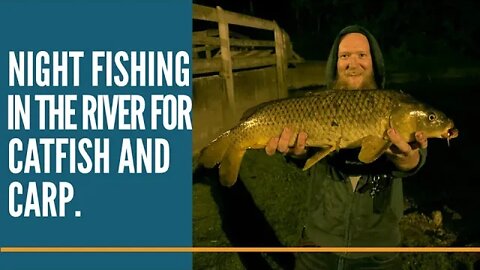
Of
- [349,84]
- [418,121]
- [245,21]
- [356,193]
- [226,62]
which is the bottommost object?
[356,193]

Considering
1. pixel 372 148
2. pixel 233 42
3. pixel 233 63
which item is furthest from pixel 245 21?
pixel 372 148

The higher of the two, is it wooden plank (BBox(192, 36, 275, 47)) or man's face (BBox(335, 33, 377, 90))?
wooden plank (BBox(192, 36, 275, 47))

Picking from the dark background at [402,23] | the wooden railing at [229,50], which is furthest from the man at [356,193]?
the dark background at [402,23]

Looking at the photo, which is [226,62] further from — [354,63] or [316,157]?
[316,157]

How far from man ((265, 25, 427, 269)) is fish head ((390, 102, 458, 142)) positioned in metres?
0.04

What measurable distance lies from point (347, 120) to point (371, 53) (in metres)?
0.32

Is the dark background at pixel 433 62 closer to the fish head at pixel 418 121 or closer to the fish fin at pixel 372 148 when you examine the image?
the fish head at pixel 418 121

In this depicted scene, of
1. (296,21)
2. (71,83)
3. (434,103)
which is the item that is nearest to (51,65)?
(71,83)

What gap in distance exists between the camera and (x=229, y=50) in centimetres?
691

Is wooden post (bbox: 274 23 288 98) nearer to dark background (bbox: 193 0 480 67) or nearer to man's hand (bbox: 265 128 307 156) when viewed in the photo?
dark background (bbox: 193 0 480 67)

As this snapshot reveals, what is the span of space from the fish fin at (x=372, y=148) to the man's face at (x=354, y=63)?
28 cm

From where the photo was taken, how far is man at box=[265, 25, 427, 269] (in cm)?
252

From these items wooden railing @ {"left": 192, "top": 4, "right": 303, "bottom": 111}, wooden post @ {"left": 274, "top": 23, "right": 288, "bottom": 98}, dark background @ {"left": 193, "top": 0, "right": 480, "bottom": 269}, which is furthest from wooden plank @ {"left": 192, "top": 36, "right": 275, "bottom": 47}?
dark background @ {"left": 193, "top": 0, "right": 480, "bottom": 269}

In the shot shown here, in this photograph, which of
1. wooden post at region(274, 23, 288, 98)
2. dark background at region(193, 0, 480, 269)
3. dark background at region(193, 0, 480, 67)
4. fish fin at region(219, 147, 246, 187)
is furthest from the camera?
dark background at region(193, 0, 480, 67)
